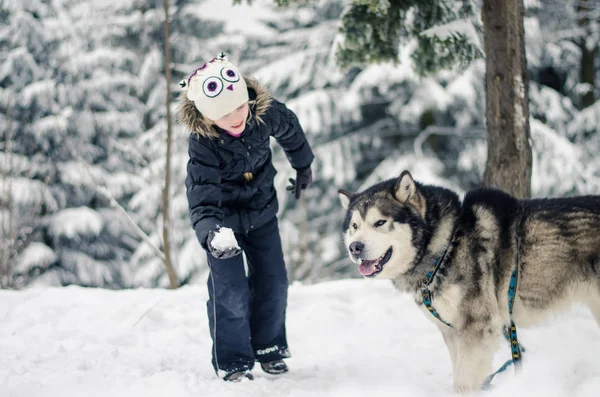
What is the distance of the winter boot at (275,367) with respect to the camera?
3703 millimetres

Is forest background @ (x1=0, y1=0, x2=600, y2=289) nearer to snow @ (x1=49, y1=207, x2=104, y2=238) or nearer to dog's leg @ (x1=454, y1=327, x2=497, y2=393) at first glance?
snow @ (x1=49, y1=207, x2=104, y2=238)

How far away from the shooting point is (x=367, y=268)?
3145mm

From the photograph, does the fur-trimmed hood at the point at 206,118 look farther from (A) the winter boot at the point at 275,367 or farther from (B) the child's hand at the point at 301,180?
(A) the winter boot at the point at 275,367

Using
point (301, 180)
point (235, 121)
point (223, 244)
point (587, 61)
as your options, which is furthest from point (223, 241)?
point (587, 61)

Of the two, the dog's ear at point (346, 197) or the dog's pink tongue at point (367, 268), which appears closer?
the dog's pink tongue at point (367, 268)

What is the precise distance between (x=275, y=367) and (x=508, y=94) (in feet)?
10.1

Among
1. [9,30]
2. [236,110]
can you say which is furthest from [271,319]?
[9,30]

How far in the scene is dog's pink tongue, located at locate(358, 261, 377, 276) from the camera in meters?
3.13

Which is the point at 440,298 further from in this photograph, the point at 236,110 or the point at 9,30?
the point at 9,30

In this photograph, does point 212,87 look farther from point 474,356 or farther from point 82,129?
point 82,129

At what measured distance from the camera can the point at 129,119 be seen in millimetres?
17953

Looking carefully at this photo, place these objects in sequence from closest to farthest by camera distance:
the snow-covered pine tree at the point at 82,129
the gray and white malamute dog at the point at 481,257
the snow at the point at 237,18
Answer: the gray and white malamute dog at the point at 481,257, the snow-covered pine tree at the point at 82,129, the snow at the point at 237,18

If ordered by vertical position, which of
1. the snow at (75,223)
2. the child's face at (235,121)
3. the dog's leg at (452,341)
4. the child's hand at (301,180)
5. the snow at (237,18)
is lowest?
the snow at (75,223)

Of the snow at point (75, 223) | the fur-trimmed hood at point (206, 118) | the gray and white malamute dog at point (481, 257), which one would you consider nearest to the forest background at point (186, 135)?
the snow at point (75, 223)
